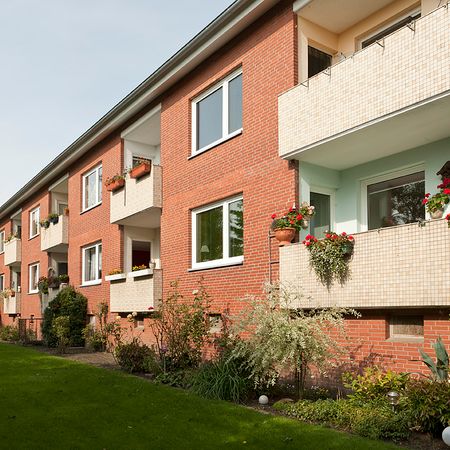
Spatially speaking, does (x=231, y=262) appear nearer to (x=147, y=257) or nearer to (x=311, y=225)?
(x=311, y=225)

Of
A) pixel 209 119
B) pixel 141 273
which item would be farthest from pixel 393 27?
pixel 141 273

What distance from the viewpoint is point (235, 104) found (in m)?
13.1

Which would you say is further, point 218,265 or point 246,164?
point 218,265

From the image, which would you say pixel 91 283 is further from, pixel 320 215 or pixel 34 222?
pixel 320 215

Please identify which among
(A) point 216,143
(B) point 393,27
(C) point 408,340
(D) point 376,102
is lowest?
(C) point 408,340

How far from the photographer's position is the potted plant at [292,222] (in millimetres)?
10445

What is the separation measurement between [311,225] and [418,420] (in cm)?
508

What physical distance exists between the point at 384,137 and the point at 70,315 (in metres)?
14.7

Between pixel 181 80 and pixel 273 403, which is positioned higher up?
pixel 181 80

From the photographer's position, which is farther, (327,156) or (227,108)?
(227,108)

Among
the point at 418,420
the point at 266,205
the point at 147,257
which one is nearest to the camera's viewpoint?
the point at 418,420

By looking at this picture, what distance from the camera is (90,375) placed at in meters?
12.2

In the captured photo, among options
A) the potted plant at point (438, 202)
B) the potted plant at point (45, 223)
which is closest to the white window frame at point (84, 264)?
the potted plant at point (45, 223)

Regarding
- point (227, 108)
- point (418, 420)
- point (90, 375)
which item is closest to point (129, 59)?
point (227, 108)
